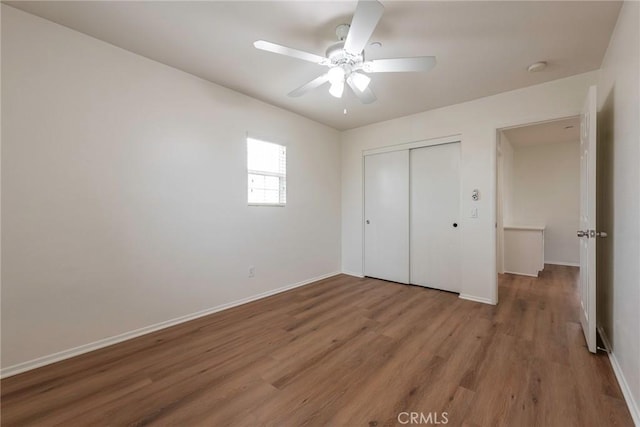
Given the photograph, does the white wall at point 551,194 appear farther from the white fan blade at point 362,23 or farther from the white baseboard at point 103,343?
the white baseboard at point 103,343

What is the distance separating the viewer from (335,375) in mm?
1843

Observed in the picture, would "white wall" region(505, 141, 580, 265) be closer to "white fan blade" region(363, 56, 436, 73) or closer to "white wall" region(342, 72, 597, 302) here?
"white wall" region(342, 72, 597, 302)

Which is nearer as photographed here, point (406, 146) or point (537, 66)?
point (537, 66)

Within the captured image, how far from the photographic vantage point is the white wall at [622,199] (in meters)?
1.51

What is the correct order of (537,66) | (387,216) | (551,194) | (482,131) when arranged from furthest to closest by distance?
1. (551,194)
2. (387,216)
3. (482,131)
4. (537,66)

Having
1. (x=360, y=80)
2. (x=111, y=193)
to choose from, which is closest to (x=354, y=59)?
(x=360, y=80)

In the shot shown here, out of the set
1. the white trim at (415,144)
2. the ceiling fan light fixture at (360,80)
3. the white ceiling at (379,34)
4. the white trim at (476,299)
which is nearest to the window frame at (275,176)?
the white ceiling at (379,34)

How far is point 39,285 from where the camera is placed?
193 centimetres

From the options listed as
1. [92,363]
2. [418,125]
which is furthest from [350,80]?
[92,363]

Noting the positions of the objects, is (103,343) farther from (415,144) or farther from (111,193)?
(415,144)

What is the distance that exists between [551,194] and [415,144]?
3.89 meters

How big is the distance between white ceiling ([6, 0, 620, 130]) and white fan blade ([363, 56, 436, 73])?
30cm

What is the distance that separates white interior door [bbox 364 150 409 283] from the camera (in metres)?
4.05

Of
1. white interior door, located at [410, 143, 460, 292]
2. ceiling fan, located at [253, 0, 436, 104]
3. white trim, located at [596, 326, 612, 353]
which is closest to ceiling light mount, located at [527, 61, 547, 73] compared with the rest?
white interior door, located at [410, 143, 460, 292]
